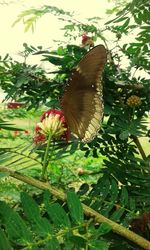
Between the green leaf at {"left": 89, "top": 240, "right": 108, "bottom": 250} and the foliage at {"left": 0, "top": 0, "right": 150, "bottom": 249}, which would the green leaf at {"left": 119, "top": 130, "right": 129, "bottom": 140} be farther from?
the green leaf at {"left": 89, "top": 240, "right": 108, "bottom": 250}

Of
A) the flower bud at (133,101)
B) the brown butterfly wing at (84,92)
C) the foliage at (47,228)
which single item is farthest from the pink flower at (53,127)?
the flower bud at (133,101)

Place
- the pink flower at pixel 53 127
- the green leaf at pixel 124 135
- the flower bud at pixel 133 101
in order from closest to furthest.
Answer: the pink flower at pixel 53 127
the green leaf at pixel 124 135
the flower bud at pixel 133 101

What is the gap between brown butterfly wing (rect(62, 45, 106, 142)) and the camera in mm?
695

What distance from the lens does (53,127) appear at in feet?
2.05

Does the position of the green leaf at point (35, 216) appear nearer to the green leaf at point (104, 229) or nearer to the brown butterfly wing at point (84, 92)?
the green leaf at point (104, 229)

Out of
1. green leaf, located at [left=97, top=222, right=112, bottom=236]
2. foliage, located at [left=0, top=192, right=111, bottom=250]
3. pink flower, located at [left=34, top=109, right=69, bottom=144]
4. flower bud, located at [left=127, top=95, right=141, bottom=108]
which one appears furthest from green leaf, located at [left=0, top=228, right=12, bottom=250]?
flower bud, located at [left=127, top=95, right=141, bottom=108]

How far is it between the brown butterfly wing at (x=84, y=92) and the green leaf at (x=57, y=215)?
0.87 ft

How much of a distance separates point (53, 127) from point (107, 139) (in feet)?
1.32

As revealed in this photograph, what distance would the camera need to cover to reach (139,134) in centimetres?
88

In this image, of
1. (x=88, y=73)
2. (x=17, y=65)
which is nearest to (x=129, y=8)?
(x=88, y=73)

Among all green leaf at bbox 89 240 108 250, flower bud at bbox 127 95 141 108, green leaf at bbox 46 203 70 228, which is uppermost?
flower bud at bbox 127 95 141 108

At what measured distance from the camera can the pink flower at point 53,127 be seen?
618 mm

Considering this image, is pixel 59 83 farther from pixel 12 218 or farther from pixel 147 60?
pixel 12 218

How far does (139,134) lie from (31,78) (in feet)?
1.31
